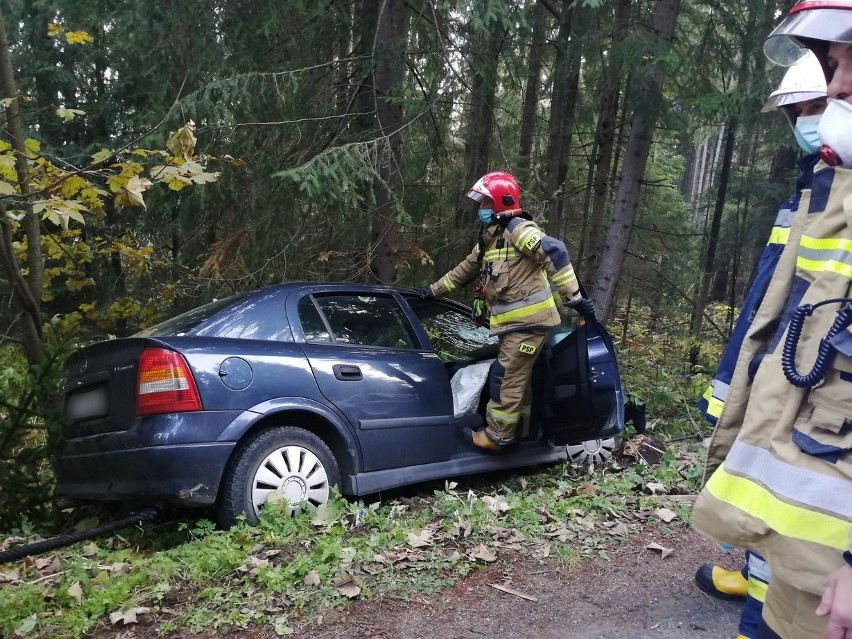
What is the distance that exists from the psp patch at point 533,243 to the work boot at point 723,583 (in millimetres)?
2382

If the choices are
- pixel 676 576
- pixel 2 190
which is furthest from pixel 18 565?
pixel 676 576

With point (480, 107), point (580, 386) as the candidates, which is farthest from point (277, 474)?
point (480, 107)

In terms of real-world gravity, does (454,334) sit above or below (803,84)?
below

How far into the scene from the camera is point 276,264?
7.07m

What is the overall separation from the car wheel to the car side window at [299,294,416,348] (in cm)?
166

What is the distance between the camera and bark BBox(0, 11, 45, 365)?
4531mm

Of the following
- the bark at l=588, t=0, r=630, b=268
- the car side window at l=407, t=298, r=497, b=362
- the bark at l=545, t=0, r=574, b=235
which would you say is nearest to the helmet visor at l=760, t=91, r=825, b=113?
the car side window at l=407, t=298, r=497, b=362

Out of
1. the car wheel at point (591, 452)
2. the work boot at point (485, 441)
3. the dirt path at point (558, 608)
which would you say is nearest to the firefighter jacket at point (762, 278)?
the dirt path at point (558, 608)

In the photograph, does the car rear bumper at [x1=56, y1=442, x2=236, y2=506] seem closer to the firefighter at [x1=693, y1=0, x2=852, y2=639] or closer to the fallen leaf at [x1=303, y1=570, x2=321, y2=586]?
the fallen leaf at [x1=303, y1=570, x2=321, y2=586]

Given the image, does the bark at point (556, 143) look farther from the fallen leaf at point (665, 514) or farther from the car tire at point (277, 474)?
the car tire at point (277, 474)

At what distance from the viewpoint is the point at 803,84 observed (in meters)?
1.83

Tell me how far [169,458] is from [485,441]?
2259mm

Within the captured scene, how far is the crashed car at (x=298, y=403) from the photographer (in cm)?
376

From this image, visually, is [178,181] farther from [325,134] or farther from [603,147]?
[603,147]
